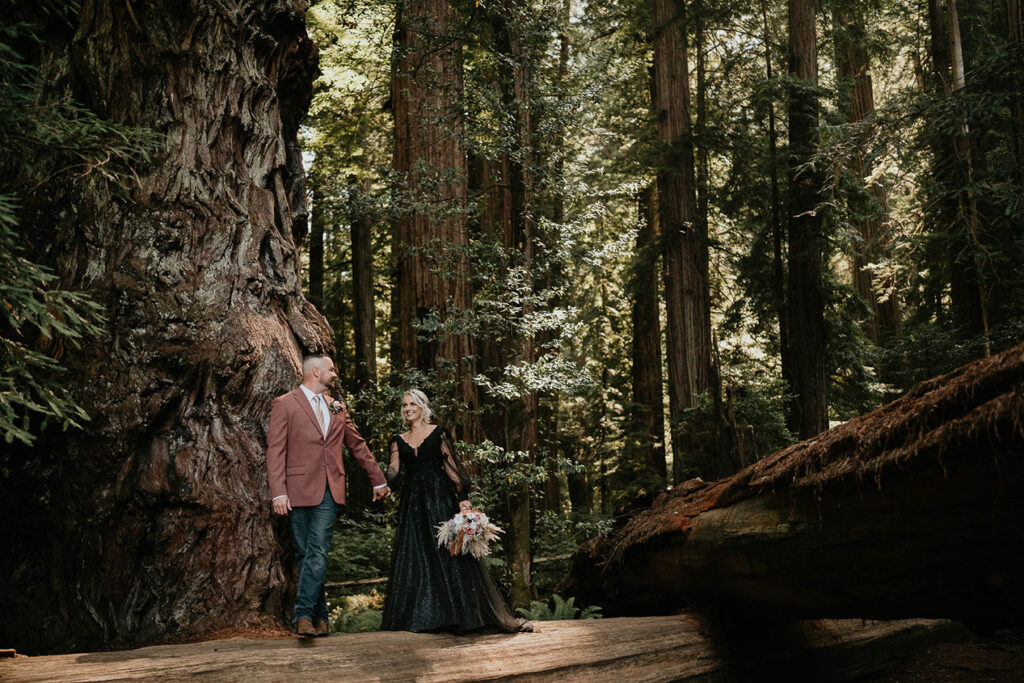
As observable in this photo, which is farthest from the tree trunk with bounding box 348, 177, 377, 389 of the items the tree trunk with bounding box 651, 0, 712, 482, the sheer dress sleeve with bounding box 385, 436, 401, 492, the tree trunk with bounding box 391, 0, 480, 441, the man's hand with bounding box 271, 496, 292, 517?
the man's hand with bounding box 271, 496, 292, 517

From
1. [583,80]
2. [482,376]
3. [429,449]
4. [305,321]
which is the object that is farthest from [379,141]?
[429,449]

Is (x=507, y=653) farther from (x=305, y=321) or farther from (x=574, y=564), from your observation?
(x=574, y=564)

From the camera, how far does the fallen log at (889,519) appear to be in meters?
4.52

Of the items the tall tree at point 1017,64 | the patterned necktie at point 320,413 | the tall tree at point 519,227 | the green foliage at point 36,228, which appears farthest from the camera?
the tall tree at point 519,227

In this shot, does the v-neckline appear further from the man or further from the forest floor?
the forest floor

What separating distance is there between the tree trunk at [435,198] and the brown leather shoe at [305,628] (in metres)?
4.85

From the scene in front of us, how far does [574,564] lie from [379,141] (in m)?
12.5

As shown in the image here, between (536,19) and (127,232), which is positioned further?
(536,19)

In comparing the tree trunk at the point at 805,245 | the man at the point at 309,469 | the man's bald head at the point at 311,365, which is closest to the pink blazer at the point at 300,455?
the man at the point at 309,469

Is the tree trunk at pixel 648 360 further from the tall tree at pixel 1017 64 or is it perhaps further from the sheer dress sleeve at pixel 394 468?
the sheer dress sleeve at pixel 394 468

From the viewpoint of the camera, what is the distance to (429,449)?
21.1 ft

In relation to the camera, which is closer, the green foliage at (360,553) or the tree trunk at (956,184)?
the tree trunk at (956,184)

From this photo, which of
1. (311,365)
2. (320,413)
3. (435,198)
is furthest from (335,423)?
(435,198)

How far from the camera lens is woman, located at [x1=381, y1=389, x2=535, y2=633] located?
5.82 m
